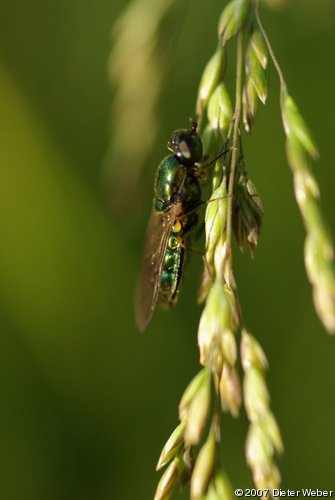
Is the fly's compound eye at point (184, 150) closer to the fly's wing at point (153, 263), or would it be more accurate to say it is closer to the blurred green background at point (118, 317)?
the fly's wing at point (153, 263)

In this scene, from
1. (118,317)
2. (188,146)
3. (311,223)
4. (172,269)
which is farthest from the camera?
(118,317)

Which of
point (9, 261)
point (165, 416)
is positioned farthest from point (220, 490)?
point (9, 261)

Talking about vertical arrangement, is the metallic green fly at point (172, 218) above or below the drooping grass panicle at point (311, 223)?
above

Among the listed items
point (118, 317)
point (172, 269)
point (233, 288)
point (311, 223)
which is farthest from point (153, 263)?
point (311, 223)

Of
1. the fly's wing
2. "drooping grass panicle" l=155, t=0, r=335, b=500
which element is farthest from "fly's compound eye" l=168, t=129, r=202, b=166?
"drooping grass panicle" l=155, t=0, r=335, b=500

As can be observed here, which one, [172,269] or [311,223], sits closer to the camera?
[311,223]

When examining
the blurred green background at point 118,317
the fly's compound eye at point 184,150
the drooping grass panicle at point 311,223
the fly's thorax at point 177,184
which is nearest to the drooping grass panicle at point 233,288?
the drooping grass panicle at point 311,223

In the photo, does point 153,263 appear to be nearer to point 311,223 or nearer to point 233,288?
point 233,288
